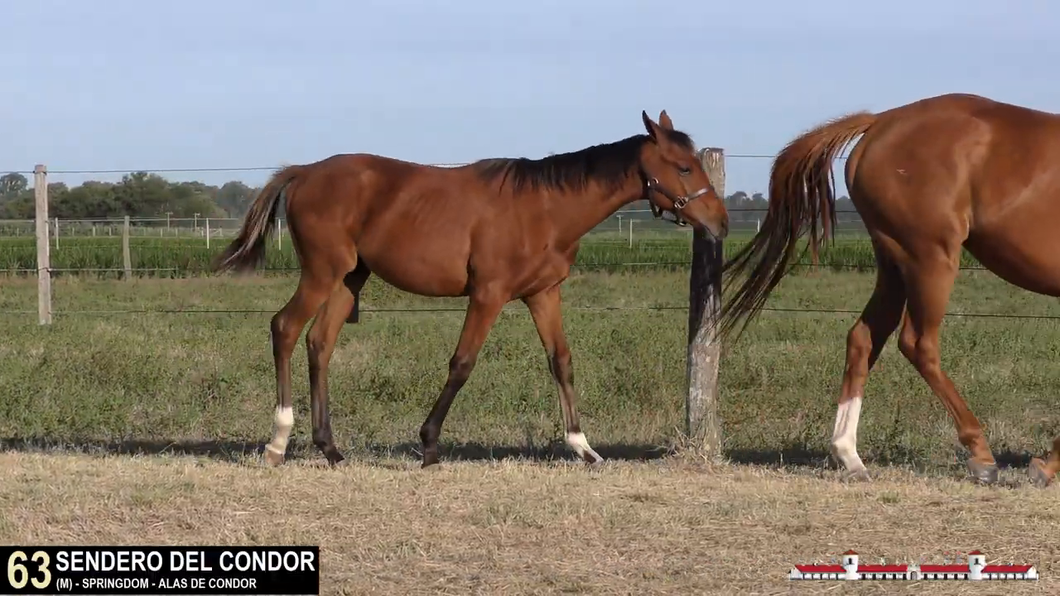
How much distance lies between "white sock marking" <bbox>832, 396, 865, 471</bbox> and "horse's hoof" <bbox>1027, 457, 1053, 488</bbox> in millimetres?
836

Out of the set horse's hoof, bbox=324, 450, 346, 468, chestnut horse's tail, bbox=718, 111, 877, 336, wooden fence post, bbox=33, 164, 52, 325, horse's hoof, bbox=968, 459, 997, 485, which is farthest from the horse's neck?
wooden fence post, bbox=33, 164, 52, 325

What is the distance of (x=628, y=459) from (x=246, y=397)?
125 inches

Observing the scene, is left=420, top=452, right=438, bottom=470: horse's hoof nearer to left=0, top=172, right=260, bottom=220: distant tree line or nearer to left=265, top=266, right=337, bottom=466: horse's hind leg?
left=265, top=266, right=337, bottom=466: horse's hind leg

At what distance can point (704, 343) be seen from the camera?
24.8 ft

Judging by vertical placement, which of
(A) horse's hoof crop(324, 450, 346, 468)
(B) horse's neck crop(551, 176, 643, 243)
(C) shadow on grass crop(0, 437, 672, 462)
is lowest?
(C) shadow on grass crop(0, 437, 672, 462)

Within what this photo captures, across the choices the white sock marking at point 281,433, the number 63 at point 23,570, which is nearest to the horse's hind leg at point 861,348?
the white sock marking at point 281,433

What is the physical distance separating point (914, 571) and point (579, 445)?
9.53 ft

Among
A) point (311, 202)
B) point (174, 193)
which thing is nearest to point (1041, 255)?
point (311, 202)

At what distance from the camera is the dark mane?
7.09m

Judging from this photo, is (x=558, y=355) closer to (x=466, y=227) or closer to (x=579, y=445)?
(x=579, y=445)

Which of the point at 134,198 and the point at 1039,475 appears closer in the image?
the point at 1039,475

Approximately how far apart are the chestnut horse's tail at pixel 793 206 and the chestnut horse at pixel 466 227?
0.27 m

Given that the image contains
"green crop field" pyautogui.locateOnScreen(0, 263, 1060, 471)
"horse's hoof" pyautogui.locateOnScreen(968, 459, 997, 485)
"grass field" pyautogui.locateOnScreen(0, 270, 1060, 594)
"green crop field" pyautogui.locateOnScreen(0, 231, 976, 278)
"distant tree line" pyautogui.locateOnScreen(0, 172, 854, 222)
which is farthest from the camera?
"green crop field" pyautogui.locateOnScreen(0, 231, 976, 278)

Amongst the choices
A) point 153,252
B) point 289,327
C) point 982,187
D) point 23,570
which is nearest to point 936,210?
point 982,187
